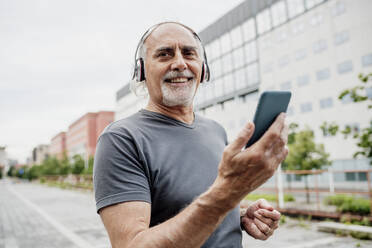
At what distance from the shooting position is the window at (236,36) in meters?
39.2

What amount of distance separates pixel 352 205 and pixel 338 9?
2405 centimetres

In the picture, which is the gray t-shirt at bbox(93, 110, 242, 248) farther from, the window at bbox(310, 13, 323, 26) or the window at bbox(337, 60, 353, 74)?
the window at bbox(310, 13, 323, 26)

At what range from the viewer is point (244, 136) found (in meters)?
0.91

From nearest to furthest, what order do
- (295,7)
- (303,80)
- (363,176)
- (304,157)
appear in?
(363,176) → (304,157) → (295,7) → (303,80)

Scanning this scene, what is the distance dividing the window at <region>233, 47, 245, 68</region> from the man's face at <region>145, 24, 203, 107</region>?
38494mm

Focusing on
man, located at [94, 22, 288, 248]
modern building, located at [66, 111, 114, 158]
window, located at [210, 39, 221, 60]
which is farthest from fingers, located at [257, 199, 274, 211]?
modern building, located at [66, 111, 114, 158]

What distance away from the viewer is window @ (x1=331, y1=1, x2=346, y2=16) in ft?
91.8

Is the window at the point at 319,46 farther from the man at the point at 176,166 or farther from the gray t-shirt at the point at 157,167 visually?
the gray t-shirt at the point at 157,167

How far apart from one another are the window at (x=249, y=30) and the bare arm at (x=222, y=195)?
38.7m

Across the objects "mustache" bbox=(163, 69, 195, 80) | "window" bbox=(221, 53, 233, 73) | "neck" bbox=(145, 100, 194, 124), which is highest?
"window" bbox=(221, 53, 233, 73)

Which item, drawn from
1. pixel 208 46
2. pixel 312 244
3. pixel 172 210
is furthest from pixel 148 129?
pixel 208 46

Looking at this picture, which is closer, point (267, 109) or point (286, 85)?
point (267, 109)

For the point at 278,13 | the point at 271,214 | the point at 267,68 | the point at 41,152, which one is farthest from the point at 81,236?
the point at 41,152

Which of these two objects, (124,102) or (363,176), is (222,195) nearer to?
(363,176)
